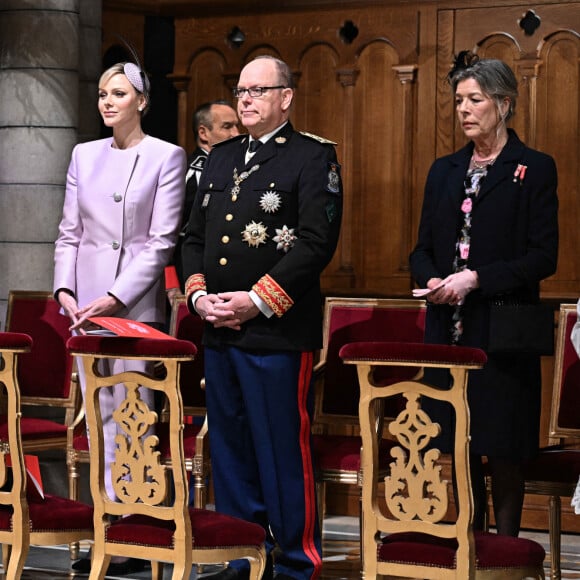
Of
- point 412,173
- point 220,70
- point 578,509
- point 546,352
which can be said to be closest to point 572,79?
point 412,173

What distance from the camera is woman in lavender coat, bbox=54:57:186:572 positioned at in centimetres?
461

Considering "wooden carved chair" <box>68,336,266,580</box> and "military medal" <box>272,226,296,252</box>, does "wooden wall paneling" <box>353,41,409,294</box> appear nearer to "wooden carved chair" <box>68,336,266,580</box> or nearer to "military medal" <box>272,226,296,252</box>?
"military medal" <box>272,226,296,252</box>

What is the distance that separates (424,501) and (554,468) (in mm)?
1130

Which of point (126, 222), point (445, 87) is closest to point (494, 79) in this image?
point (126, 222)

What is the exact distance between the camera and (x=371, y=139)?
611 centimetres

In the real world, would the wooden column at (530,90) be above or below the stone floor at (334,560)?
above

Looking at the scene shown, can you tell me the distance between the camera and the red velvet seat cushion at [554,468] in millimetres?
4301

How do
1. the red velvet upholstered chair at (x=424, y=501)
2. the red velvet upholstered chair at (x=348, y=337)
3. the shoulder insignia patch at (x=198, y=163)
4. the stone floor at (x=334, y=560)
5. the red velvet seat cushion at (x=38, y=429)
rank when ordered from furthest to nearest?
the shoulder insignia patch at (x=198, y=163)
the red velvet seat cushion at (x=38, y=429)
the red velvet upholstered chair at (x=348, y=337)
the stone floor at (x=334, y=560)
the red velvet upholstered chair at (x=424, y=501)

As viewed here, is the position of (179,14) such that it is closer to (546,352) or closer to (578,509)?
(546,352)

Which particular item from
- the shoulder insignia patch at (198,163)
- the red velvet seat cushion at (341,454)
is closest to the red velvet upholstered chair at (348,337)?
the red velvet seat cushion at (341,454)

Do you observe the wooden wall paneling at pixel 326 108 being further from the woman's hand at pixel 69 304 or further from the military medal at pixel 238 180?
the military medal at pixel 238 180

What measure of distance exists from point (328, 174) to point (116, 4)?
104 inches

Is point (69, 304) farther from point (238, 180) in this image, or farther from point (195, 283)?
point (238, 180)

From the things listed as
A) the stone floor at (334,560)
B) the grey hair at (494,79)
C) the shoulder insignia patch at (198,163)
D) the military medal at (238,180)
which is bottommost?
the stone floor at (334,560)
